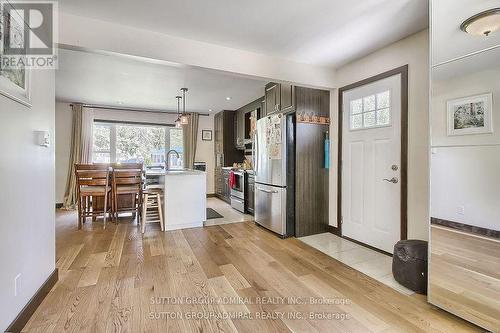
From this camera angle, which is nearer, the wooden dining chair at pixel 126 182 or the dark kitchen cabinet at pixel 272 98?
the dark kitchen cabinet at pixel 272 98

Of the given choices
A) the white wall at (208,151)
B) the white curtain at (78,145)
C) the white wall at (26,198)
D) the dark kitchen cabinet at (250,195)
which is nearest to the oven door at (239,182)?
the dark kitchen cabinet at (250,195)

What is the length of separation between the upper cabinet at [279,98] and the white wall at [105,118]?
10.4ft

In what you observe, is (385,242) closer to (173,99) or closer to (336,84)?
(336,84)

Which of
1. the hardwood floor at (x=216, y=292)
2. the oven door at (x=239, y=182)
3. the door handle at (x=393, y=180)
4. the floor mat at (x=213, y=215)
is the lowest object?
the hardwood floor at (x=216, y=292)

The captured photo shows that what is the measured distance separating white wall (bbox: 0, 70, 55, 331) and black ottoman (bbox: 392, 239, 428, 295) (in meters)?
2.86

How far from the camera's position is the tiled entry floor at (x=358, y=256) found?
224 cm

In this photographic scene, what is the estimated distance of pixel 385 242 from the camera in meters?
2.78

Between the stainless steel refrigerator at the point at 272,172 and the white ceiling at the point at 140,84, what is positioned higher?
the white ceiling at the point at 140,84

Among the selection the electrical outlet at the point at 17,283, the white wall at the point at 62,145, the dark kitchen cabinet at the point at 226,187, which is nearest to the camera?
the electrical outlet at the point at 17,283

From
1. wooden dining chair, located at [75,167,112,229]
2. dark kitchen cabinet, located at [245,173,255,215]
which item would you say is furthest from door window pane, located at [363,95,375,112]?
wooden dining chair, located at [75,167,112,229]

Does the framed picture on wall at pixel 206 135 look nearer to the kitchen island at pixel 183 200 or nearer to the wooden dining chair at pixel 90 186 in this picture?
the kitchen island at pixel 183 200

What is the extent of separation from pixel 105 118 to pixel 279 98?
4.62m

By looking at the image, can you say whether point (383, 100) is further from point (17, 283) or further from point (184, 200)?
point (17, 283)

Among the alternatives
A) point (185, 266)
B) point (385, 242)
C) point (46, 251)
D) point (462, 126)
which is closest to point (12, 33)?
point (46, 251)
